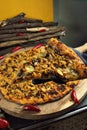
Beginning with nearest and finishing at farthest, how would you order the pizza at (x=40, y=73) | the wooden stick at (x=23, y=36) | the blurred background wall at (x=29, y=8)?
1. the pizza at (x=40, y=73)
2. the wooden stick at (x=23, y=36)
3. the blurred background wall at (x=29, y=8)

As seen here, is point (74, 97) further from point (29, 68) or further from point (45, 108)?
point (29, 68)

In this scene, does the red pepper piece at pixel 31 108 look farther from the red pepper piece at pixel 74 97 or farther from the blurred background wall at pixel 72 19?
the blurred background wall at pixel 72 19

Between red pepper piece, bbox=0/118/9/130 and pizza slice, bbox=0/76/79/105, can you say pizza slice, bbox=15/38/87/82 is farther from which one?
red pepper piece, bbox=0/118/9/130

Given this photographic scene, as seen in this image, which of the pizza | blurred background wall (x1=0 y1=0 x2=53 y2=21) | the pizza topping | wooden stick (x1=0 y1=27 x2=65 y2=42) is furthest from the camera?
blurred background wall (x1=0 y1=0 x2=53 y2=21)

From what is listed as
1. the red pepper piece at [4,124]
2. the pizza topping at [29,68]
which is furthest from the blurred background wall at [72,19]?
the red pepper piece at [4,124]

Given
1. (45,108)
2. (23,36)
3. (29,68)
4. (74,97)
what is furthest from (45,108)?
(23,36)

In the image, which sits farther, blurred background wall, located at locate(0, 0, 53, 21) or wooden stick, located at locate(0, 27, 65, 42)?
blurred background wall, located at locate(0, 0, 53, 21)

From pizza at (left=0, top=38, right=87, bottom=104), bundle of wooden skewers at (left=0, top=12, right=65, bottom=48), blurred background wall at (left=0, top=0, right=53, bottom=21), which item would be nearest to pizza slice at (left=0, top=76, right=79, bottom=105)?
pizza at (left=0, top=38, right=87, bottom=104)
